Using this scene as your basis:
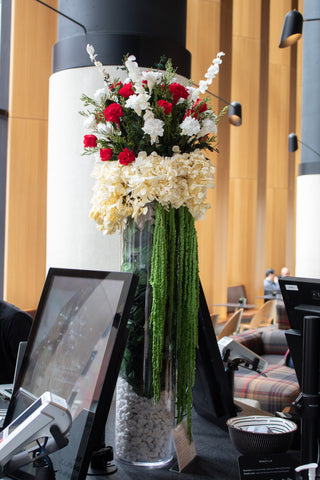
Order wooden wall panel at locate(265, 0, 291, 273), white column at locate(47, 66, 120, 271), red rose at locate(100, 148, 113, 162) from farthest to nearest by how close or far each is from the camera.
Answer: wooden wall panel at locate(265, 0, 291, 273) < white column at locate(47, 66, 120, 271) < red rose at locate(100, 148, 113, 162)

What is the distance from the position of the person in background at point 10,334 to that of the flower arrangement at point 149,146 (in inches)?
46.9

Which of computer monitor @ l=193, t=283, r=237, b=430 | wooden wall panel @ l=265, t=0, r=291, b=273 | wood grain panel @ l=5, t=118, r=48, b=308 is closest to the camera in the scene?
computer monitor @ l=193, t=283, r=237, b=430

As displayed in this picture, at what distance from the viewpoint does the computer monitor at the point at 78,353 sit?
1299mm

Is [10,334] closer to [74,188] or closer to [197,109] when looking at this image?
[74,188]

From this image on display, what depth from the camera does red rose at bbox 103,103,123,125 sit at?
1.62 m

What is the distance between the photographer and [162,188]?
1.59 metres

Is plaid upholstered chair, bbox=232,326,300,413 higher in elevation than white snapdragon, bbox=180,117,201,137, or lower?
lower

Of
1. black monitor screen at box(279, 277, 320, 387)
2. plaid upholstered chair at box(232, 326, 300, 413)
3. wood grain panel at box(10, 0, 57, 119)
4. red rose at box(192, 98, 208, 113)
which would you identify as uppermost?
wood grain panel at box(10, 0, 57, 119)

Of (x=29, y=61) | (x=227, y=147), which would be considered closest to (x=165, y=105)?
(x=29, y=61)

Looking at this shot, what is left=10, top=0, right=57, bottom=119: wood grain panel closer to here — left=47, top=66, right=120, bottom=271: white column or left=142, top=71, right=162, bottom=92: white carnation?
left=47, top=66, right=120, bottom=271: white column

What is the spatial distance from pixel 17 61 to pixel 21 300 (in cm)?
246

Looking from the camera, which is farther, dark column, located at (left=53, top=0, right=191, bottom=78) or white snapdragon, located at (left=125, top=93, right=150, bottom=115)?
dark column, located at (left=53, top=0, right=191, bottom=78)

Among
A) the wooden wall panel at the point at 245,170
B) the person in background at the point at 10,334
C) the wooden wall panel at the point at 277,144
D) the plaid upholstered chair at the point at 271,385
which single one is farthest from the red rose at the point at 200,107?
the wooden wall panel at the point at 277,144

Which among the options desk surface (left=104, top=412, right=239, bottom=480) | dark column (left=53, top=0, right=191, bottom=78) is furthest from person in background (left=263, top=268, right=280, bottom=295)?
desk surface (left=104, top=412, right=239, bottom=480)
